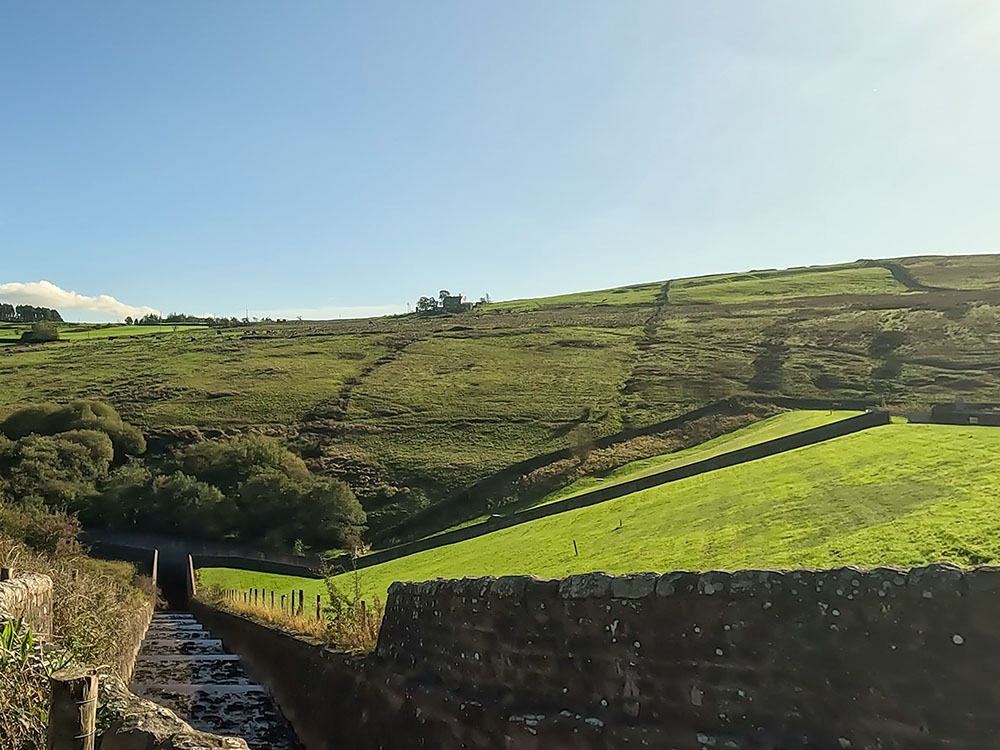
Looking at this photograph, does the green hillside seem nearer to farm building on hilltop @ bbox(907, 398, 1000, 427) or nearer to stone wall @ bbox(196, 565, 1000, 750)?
farm building on hilltop @ bbox(907, 398, 1000, 427)

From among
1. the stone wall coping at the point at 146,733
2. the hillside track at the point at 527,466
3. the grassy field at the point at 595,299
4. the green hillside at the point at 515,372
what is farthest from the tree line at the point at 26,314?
the stone wall coping at the point at 146,733

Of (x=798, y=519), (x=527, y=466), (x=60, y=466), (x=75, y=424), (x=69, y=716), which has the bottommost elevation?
(x=60, y=466)

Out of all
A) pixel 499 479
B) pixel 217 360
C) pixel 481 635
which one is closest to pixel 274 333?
pixel 217 360

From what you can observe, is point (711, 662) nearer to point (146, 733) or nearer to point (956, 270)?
point (146, 733)

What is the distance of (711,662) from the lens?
5957 millimetres

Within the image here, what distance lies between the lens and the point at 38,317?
15912 centimetres

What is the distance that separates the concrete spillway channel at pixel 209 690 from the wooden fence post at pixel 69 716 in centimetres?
938

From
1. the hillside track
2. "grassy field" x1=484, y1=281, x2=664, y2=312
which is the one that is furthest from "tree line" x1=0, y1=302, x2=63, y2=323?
the hillside track

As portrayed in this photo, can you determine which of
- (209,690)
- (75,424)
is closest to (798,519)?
(209,690)

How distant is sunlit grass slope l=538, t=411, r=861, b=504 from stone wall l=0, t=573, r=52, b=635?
1133 inches

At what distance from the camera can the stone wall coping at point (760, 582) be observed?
486 centimetres

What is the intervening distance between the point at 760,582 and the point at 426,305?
152795mm

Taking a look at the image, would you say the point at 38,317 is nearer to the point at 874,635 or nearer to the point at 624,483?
the point at 624,483

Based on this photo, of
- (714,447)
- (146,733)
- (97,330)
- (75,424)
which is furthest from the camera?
(97,330)
